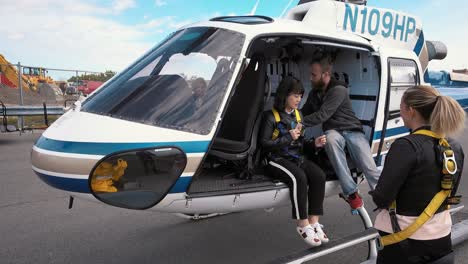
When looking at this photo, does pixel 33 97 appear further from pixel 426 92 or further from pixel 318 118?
pixel 426 92

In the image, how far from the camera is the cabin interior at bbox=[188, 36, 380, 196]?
112 inches

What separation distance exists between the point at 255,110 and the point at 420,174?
54.5 inches

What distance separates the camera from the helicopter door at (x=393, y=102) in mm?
3477

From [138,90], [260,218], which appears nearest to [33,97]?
[260,218]

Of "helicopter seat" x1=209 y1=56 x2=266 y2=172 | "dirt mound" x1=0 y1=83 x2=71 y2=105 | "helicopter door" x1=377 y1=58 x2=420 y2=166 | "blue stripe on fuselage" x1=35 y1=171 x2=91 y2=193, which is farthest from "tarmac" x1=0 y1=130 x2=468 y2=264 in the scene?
"dirt mound" x1=0 y1=83 x2=71 y2=105

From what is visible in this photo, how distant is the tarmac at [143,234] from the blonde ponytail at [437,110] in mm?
1866

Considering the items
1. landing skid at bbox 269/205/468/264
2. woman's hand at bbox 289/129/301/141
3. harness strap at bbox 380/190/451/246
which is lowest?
landing skid at bbox 269/205/468/264

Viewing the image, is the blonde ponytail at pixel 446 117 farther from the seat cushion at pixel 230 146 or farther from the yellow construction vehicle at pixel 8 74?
the yellow construction vehicle at pixel 8 74

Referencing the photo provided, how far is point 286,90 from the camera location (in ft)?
9.73

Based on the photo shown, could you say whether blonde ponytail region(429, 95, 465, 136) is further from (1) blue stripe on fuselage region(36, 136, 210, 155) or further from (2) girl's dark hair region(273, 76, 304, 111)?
(1) blue stripe on fuselage region(36, 136, 210, 155)

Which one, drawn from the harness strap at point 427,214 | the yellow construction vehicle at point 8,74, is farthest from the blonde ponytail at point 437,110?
the yellow construction vehicle at point 8,74

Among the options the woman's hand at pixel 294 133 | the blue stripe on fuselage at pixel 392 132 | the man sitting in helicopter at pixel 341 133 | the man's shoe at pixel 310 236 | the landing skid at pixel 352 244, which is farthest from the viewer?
the blue stripe on fuselage at pixel 392 132

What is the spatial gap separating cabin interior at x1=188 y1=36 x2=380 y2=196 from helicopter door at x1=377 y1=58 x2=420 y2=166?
126 millimetres

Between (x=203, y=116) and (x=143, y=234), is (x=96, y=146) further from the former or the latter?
(x=143, y=234)
